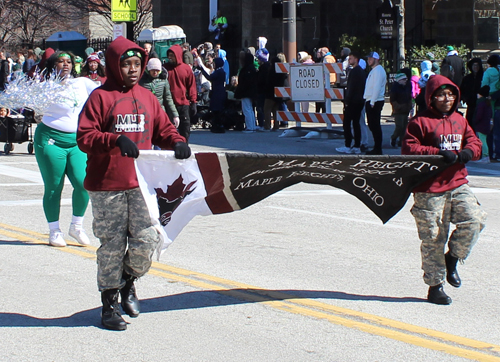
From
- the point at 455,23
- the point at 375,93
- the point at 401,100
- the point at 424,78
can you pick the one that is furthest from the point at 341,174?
the point at 455,23

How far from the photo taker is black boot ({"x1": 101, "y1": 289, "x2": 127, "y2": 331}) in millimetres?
5215

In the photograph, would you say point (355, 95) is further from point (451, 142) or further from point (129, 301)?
point (129, 301)

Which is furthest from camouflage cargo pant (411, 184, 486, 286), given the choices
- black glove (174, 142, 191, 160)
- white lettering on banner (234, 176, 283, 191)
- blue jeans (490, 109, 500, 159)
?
blue jeans (490, 109, 500, 159)

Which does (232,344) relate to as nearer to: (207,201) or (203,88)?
(207,201)

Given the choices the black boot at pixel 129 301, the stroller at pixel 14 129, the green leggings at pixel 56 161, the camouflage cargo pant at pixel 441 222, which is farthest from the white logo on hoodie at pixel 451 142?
the stroller at pixel 14 129

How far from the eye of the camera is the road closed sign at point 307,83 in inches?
714

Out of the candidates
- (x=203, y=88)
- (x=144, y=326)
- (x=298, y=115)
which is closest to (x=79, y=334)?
(x=144, y=326)

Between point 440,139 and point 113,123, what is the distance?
2319 mm

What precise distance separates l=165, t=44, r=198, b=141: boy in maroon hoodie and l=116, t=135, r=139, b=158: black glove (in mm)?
9559

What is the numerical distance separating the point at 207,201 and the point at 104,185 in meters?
0.69

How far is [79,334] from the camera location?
5176 mm

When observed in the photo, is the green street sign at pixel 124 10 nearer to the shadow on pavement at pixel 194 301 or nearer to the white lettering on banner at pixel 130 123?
the shadow on pavement at pixel 194 301

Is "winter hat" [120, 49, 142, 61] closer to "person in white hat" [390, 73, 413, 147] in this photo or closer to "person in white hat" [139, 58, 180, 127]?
"person in white hat" [139, 58, 180, 127]

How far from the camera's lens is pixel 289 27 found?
2103cm
